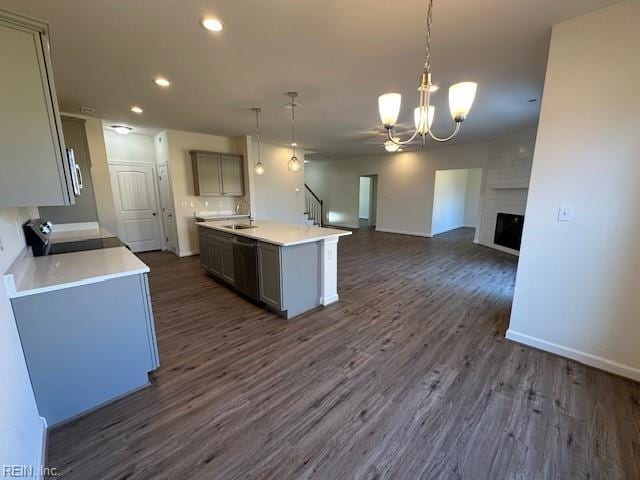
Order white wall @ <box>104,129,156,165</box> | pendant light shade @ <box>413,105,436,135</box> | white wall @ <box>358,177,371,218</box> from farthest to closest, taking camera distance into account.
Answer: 1. white wall @ <box>358,177,371,218</box>
2. white wall @ <box>104,129,156,165</box>
3. pendant light shade @ <box>413,105,436,135</box>

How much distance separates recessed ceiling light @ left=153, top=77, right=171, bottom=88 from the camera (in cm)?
292

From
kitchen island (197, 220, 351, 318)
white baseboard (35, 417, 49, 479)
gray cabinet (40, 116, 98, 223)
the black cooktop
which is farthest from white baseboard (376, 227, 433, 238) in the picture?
white baseboard (35, 417, 49, 479)

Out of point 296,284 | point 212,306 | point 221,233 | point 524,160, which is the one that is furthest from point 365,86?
point 524,160

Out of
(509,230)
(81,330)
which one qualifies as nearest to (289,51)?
(81,330)

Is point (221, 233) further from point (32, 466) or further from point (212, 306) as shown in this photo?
point (32, 466)

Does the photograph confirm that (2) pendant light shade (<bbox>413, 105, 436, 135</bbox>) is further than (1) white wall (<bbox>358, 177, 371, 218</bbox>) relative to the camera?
No

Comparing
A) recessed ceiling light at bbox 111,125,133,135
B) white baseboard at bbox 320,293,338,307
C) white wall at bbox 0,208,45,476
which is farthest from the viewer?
recessed ceiling light at bbox 111,125,133,135

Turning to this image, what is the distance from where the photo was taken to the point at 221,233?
3852 millimetres

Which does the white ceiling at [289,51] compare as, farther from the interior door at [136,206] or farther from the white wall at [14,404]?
the interior door at [136,206]

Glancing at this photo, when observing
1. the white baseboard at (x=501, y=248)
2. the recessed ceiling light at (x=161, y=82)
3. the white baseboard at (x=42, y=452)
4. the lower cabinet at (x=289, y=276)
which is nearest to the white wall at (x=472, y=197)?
the white baseboard at (x=501, y=248)

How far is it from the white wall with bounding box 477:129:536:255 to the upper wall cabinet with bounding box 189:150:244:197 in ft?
19.7

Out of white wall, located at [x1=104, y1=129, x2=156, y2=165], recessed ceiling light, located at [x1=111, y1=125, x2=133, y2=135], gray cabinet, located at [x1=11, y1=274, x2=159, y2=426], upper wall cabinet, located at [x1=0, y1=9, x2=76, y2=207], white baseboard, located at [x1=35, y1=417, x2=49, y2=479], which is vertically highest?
recessed ceiling light, located at [x1=111, y1=125, x2=133, y2=135]

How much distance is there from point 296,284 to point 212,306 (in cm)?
118

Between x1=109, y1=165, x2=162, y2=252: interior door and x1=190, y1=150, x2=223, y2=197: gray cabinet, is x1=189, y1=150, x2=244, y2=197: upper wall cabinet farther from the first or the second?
x1=109, y1=165, x2=162, y2=252: interior door
